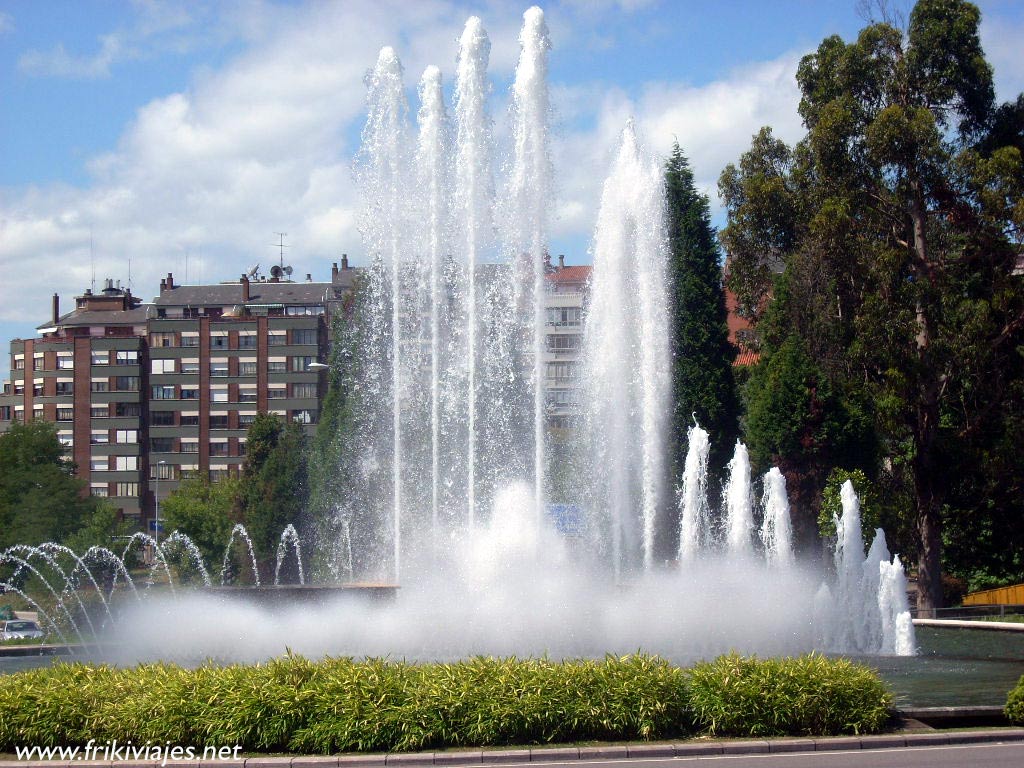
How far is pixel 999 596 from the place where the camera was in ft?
147

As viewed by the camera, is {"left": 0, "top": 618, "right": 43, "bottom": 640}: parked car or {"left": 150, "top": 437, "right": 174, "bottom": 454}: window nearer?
{"left": 0, "top": 618, "right": 43, "bottom": 640}: parked car

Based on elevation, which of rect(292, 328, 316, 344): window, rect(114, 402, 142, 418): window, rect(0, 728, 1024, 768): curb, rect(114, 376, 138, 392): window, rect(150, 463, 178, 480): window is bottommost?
rect(0, 728, 1024, 768): curb

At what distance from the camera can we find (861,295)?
43656 mm

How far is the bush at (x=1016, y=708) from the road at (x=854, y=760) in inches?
43.7

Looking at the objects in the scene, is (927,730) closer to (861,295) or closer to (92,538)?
(861,295)

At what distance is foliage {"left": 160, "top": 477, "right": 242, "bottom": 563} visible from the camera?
6688cm

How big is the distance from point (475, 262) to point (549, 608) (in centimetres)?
1439

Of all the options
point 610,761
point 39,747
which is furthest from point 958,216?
point 39,747

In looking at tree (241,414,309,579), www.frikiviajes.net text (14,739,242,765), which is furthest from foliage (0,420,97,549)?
www.frikiviajes.net text (14,739,242,765)

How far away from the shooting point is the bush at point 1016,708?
15.4 metres

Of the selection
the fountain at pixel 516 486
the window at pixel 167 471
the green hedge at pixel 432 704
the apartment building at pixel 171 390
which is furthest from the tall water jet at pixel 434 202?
the window at pixel 167 471

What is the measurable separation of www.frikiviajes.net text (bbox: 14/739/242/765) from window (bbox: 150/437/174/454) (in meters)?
90.2

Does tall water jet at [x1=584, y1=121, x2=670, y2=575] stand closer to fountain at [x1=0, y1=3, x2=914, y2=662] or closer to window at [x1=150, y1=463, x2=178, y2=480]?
fountain at [x1=0, y1=3, x2=914, y2=662]

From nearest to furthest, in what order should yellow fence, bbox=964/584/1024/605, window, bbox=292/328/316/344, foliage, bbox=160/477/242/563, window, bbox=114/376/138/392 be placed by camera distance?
yellow fence, bbox=964/584/1024/605 < foliage, bbox=160/477/242/563 < window, bbox=292/328/316/344 < window, bbox=114/376/138/392
